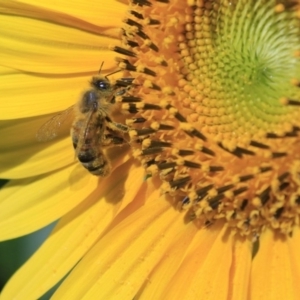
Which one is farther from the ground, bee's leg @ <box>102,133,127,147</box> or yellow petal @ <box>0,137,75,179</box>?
yellow petal @ <box>0,137,75,179</box>

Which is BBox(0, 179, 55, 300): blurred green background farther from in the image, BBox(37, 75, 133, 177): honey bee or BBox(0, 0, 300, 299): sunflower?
BBox(37, 75, 133, 177): honey bee

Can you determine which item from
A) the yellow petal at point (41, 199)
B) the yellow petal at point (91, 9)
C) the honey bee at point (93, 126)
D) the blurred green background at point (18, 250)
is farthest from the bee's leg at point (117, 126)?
the blurred green background at point (18, 250)

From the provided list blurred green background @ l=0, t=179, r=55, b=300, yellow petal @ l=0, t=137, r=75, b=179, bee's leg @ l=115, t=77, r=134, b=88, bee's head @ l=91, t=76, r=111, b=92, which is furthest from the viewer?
blurred green background @ l=0, t=179, r=55, b=300

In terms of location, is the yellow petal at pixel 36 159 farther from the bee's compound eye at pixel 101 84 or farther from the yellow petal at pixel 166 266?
the yellow petal at pixel 166 266

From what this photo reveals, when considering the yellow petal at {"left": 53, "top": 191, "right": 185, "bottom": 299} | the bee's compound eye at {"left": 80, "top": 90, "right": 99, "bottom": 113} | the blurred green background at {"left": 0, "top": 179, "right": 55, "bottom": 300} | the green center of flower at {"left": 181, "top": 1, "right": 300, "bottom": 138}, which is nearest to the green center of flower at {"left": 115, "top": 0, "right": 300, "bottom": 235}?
the green center of flower at {"left": 181, "top": 1, "right": 300, "bottom": 138}

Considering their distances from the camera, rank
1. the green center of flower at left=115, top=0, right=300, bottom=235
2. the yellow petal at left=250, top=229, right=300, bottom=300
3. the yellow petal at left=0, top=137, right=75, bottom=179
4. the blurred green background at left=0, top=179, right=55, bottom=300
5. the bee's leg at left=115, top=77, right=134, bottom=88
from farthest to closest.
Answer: the blurred green background at left=0, top=179, right=55, bottom=300 → the yellow petal at left=0, top=137, right=75, bottom=179 → the bee's leg at left=115, top=77, right=134, bottom=88 → the green center of flower at left=115, top=0, right=300, bottom=235 → the yellow petal at left=250, top=229, right=300, bottom=300

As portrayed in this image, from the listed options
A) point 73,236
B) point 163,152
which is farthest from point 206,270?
point 73,236

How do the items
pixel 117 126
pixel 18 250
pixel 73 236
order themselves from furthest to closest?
pixel 18 250, pixel 73 236, pixel 117 126

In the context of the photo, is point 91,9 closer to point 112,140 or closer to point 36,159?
point 112,140

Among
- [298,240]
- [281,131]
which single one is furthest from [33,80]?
[298,240]
